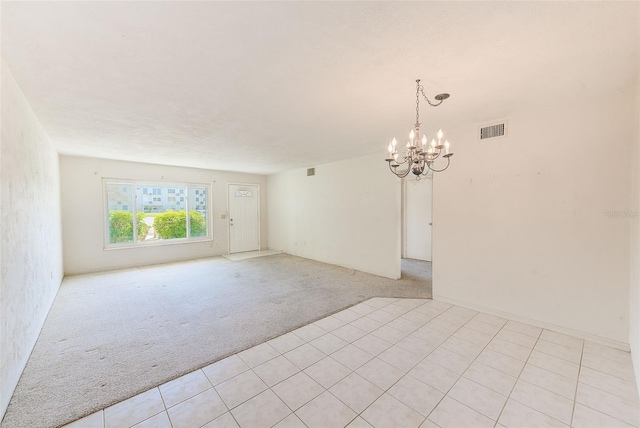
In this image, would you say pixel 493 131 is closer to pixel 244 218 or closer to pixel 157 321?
pixel 157 321

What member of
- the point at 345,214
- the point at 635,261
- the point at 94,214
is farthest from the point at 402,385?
the point at 94,214

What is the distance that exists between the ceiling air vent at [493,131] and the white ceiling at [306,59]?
0.14 m

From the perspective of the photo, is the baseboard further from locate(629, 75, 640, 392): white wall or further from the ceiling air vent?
the ceiling air vent

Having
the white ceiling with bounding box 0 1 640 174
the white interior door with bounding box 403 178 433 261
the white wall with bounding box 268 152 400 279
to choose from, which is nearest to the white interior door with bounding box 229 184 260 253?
the white wall with bounding box 268 152 400 279

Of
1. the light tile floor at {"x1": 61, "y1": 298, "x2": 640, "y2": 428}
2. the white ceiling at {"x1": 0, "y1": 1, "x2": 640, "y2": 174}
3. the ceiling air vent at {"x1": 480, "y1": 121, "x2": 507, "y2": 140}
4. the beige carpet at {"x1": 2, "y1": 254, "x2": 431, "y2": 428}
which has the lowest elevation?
the light tile floor at {"x1": 61, "y1": 298, "x2": 640, "y2": 428}

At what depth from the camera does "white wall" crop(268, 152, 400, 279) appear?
481 cm

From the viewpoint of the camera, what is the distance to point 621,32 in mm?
1557

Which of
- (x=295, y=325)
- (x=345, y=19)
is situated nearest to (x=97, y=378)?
(x=295, y=325)

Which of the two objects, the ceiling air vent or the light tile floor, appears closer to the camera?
the light tile floor

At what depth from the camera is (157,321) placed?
307 cm

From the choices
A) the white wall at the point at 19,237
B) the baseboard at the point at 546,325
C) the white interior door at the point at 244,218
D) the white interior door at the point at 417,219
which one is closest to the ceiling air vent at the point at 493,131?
the baseboard at the point at 546,325

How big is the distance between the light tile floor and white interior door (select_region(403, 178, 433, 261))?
12.1ft

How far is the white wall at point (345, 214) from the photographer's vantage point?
481 centimetres

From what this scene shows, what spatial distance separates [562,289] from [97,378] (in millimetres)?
4511
